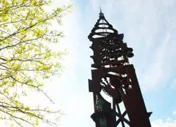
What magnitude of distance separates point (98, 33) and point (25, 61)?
3372 mm

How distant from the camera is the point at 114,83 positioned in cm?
685

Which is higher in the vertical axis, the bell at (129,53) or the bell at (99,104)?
the bell at (129,53)

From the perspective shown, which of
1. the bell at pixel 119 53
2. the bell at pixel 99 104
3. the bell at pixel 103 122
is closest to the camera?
the bell at pixel 103 122

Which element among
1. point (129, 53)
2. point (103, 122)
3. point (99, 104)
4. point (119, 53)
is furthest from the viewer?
point (119, 53)

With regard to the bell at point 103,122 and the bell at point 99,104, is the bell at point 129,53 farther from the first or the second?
the bell at point 103,122

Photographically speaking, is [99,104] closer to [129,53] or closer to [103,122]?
[103,122]

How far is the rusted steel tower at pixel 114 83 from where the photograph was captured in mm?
5477

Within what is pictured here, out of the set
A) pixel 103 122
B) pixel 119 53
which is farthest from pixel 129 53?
pixel 103 122

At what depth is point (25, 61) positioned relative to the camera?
5734 millimetres

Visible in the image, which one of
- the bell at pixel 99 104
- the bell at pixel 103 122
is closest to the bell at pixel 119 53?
the bell at pixel 99 104

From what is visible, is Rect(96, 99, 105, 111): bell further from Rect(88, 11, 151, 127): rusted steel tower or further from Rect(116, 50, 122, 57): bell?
Rect(116, 50, 122, 57): bell

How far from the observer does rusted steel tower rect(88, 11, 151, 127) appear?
5.48m

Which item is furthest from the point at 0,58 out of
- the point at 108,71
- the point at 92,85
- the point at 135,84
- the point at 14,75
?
the point at 135,84

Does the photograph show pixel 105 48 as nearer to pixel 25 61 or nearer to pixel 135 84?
pixel 135 84
